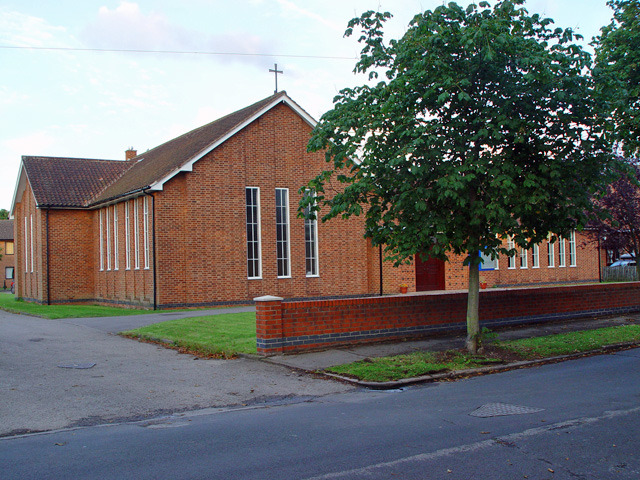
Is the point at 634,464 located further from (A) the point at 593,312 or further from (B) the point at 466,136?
(A) the point at 593,312

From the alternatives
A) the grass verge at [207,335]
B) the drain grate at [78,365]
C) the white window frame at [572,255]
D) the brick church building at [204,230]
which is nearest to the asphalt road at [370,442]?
the drain grate at [78,365]

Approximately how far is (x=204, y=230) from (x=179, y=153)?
4.82m

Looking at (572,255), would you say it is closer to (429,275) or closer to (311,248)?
(429,275)

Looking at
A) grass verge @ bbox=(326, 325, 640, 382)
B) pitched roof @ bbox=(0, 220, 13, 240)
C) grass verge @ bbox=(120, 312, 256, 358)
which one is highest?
pitched roof @ bbox=(0, 220, 13, 240)

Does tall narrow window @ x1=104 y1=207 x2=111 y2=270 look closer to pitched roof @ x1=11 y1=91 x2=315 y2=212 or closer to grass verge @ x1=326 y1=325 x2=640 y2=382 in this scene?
pitched roof @ x1=11 y1=91 x2=315 y2=212

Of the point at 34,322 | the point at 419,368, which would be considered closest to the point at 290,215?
the point at 34,322

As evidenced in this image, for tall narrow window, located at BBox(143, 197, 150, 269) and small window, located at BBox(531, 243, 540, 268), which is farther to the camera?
small window, located at BBox(531, 243, 540, 268)

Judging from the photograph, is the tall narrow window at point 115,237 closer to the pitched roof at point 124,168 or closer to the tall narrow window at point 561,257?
the pitched roof at point 124,168

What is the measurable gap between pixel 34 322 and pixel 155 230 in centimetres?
552

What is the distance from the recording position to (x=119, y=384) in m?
9.87

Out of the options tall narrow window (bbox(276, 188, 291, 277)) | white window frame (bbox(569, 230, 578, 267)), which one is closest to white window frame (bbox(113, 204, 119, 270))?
tall narrow window (bbox(276, 188, 291, 277))

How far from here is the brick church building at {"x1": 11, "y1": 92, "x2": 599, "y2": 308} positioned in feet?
79.1

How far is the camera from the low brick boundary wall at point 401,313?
39.9 feet

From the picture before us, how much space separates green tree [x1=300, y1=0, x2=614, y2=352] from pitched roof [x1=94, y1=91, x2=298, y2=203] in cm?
1403
